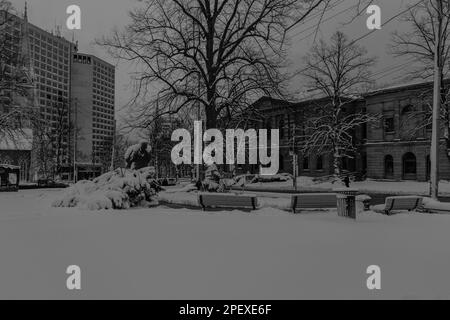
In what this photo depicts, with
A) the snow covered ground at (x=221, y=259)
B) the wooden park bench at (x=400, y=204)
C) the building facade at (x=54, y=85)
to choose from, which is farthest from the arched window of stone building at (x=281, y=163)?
the snow covered ground at (x=221, y=259)

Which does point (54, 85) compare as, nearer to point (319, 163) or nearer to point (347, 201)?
point (319, 163)

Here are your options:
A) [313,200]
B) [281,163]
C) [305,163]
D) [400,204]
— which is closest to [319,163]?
[305,163]

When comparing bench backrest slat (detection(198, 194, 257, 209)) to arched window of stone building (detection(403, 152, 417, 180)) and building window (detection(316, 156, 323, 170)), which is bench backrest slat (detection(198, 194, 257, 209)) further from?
building window (detection(316, 156, 323, 170))

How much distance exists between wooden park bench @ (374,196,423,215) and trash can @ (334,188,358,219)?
112 inches

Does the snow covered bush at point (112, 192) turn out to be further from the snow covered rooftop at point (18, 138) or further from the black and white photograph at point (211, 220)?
the snow covered rooftop at point (18, 138)

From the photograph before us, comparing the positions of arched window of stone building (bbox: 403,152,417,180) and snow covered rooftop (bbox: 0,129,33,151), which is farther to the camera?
arched window of stone building (bbox: 403,152,417,180)

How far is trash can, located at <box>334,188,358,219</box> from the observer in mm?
11398

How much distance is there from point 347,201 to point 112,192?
26.6ft

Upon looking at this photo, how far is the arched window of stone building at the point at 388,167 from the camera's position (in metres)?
43.4

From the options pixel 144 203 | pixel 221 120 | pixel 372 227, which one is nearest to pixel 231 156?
pixel 221 120

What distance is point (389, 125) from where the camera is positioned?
44312 millimetres

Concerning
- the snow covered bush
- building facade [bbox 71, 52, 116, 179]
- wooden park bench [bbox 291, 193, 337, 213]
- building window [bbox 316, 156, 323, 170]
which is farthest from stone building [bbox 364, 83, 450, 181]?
the snow covered bush

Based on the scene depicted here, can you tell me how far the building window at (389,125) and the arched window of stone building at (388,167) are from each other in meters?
2.99
